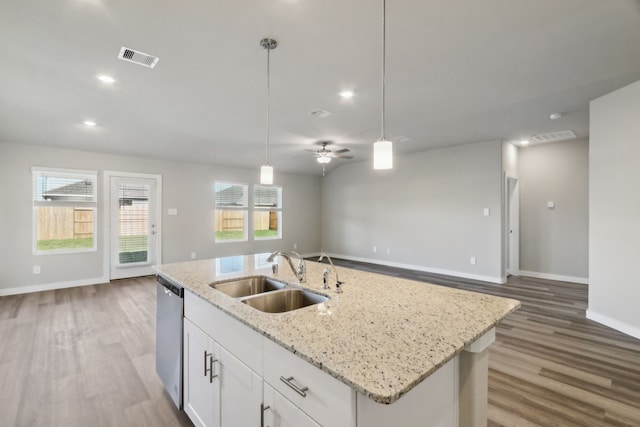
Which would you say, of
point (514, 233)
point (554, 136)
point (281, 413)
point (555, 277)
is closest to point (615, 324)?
point (555, 277)

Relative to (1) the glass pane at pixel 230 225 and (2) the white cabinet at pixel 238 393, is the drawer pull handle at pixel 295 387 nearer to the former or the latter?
(2) the white cabinet at pixel 238 393

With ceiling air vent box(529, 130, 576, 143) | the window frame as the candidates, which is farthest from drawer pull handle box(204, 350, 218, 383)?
ceiling air vent box(529, 130, 576, 143)

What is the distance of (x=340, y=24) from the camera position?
213 centimetres

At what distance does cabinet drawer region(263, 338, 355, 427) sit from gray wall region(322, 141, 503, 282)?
534cm

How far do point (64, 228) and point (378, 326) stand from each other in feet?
20.1

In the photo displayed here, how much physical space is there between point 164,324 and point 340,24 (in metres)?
2.57

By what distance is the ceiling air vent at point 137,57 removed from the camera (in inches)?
96.0

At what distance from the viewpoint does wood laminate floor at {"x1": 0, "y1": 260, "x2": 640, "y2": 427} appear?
2012 millimetres

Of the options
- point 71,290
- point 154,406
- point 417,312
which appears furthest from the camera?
point 71,290

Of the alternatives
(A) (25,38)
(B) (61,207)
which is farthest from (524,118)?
(B) (61,207)

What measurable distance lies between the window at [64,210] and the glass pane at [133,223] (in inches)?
17.1

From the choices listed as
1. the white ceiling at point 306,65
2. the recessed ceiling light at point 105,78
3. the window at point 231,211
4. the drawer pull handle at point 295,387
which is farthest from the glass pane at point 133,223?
the drawer pull handle at point 295,387

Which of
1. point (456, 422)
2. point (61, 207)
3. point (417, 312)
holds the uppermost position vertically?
point (61, 207)

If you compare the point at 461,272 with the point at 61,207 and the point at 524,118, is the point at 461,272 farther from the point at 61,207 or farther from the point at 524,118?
the point at 61,207
